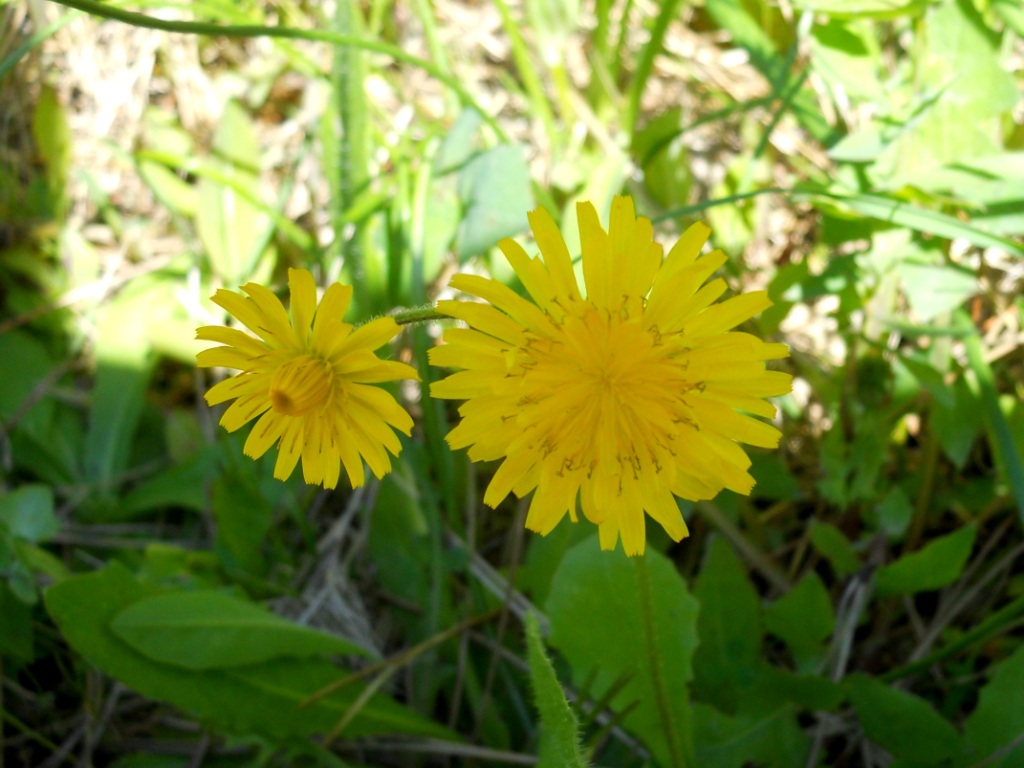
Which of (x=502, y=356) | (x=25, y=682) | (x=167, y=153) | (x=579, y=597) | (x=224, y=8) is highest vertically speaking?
(x=224, y=8)

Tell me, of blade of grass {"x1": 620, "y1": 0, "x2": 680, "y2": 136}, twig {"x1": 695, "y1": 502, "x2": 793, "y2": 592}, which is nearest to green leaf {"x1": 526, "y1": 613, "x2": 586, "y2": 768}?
twig {"x1": 695, "y1": 502, "x2": 793, "y2": 592}

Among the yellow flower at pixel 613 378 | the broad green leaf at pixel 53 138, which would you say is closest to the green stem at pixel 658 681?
the yellow flower at pixel 613 378

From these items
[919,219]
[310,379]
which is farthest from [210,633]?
[919,219]

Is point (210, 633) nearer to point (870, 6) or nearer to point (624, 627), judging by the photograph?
point (624, 627)

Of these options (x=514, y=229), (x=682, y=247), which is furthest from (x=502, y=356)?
(x=514, y=229)

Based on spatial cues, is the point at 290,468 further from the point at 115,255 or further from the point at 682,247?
the point at 115,255

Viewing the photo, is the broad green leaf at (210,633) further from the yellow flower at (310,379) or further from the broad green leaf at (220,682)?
the yellow flower at (310,379)
